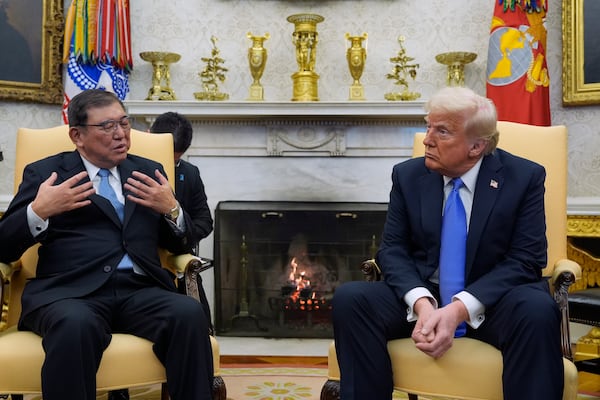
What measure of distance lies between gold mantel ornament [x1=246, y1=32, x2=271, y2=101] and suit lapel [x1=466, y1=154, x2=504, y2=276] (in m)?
2.68

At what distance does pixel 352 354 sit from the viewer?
209 cm

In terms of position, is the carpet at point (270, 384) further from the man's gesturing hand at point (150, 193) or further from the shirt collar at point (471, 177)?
the shirt collar at point (471, 177)

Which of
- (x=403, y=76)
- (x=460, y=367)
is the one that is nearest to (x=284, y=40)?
(x=403, y=76)

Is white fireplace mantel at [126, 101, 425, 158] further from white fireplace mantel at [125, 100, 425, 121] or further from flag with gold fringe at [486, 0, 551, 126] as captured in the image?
flag with gold fringe at [486, 0, 551, 126]

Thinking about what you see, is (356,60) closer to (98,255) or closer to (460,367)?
(98,255)

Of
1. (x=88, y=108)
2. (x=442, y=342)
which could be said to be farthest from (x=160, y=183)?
(x=442, y=342)

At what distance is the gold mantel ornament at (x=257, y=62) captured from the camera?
4715 millimetres

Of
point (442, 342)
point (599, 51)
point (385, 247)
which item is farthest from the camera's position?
point (599, 51)

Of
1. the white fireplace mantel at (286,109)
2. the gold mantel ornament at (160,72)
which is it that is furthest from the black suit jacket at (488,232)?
the gold mantel ornament at (160,72)

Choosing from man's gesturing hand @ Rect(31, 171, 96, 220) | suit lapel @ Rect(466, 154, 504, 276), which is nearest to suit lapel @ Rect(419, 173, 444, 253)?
suit lapel @ Rect(466, 154, 504, 276)

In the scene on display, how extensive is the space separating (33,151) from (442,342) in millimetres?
1827

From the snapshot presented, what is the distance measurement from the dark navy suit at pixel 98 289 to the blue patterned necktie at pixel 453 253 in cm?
82

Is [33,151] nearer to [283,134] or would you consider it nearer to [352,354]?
[352,354]

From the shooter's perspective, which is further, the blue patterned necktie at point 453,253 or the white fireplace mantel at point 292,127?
the white fireplace mantel at point 292,127
